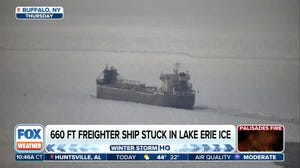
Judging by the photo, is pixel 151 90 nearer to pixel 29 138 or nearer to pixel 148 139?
pixel 148 139

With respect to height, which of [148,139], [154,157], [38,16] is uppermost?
[38,16]

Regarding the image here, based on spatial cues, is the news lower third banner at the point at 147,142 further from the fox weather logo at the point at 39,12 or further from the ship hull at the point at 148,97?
the fox weather logo at the point at 39,12

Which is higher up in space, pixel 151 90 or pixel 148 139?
pixel 151 90

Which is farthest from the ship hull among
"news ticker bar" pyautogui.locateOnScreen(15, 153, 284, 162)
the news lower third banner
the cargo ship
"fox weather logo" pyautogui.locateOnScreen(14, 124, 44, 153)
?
"fox weather logo" pyautogui.locateOnScreen(14, 124, 44, 153)

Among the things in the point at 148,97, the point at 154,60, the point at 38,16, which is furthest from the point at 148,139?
the point at 38,16

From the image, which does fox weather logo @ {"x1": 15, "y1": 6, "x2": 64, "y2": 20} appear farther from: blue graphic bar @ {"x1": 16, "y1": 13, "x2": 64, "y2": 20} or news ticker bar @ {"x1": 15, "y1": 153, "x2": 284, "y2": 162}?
news ticker bar @ {"x1": 15, "y1": 153, "x2": 284, "y2": 162}

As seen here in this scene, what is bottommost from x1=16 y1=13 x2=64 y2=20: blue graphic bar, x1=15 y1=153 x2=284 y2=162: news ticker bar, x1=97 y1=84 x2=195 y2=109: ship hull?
x1=15 y1=153 x2=284 y2=162: news ticker bar

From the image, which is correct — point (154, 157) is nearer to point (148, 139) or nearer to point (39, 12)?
point (148, 139)
